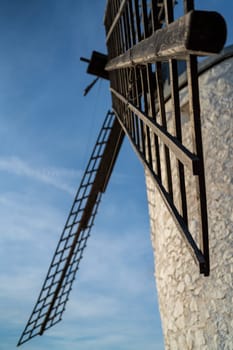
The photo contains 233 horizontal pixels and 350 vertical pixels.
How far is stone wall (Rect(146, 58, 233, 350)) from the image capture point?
148 inches

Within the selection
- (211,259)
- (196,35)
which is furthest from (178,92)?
(211,259)

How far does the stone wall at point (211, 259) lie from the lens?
3.77 meters

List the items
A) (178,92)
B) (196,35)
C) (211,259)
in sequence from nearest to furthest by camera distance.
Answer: (196,35)
(178,92)
(211,259)

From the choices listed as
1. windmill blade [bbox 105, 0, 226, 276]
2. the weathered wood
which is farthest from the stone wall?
the weathered wood

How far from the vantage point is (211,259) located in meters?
3.93

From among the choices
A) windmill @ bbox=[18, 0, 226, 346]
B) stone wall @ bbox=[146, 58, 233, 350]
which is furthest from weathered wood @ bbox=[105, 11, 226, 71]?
stone wall @ bbox=[146, 58, 233, 350]

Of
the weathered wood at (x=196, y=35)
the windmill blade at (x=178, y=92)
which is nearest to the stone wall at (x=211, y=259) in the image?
the windmill blade at (x=178, y=92)

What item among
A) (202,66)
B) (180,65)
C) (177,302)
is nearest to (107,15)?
(180,65)

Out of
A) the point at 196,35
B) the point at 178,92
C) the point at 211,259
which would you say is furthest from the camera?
the point at 211,259

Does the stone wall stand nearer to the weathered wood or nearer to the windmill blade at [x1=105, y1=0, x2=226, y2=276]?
the windmill blade at [x1=105, y1=0, x2=226, y2=276]

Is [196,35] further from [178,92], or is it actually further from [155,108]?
[155,108]

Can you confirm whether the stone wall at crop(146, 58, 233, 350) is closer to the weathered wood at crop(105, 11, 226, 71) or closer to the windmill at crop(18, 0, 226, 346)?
the windmill at crop(18, 0, 226, 346)

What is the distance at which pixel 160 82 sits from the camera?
10.4 feet

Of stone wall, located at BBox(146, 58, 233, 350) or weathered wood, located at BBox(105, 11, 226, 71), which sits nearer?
weathered wood, located at BBox(105, 11, 226, 71)
